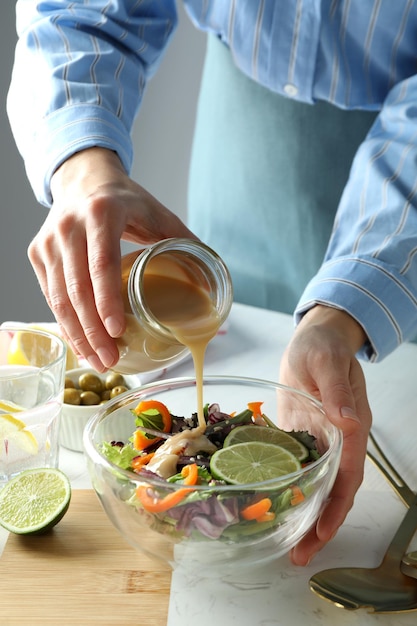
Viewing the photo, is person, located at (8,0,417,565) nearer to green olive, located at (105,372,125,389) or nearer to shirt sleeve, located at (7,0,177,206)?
shirt sleeve, located at (7,0,177,206)

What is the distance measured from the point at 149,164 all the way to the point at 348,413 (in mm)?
2604

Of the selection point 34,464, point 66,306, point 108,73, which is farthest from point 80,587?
point 108,73

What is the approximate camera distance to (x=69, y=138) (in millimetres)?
1423

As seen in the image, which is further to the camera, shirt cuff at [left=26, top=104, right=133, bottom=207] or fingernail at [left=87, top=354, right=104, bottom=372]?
shirt cuff at [left=26, top=104, right=133, bottom=207]

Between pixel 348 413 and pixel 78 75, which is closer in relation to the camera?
pixel 348 413

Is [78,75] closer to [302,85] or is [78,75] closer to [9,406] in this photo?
[302,85]

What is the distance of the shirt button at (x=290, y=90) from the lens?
1.84m

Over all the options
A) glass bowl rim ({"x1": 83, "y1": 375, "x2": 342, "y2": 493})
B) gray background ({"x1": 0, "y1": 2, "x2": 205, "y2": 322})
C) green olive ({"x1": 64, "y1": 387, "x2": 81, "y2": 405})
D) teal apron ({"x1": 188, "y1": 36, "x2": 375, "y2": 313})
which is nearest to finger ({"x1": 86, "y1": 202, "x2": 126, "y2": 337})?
glass bowl rim ({"x1": 83, "y1": 375, "x2": 342, "y2": 493})

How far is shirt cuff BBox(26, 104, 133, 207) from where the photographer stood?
1416 mm

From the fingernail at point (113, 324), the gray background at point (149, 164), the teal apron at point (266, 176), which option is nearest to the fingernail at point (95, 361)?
the fingernail at point (113, 324)

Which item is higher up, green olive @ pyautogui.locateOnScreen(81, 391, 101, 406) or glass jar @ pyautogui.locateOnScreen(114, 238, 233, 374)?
glass jar @ pyautogui.locateOnScreen(114, 238, 233, 374)

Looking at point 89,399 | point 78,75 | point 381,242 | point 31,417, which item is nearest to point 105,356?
point 31,417

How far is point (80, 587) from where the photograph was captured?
1.01 meters

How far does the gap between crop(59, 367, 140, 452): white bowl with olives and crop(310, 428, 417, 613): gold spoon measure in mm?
471
